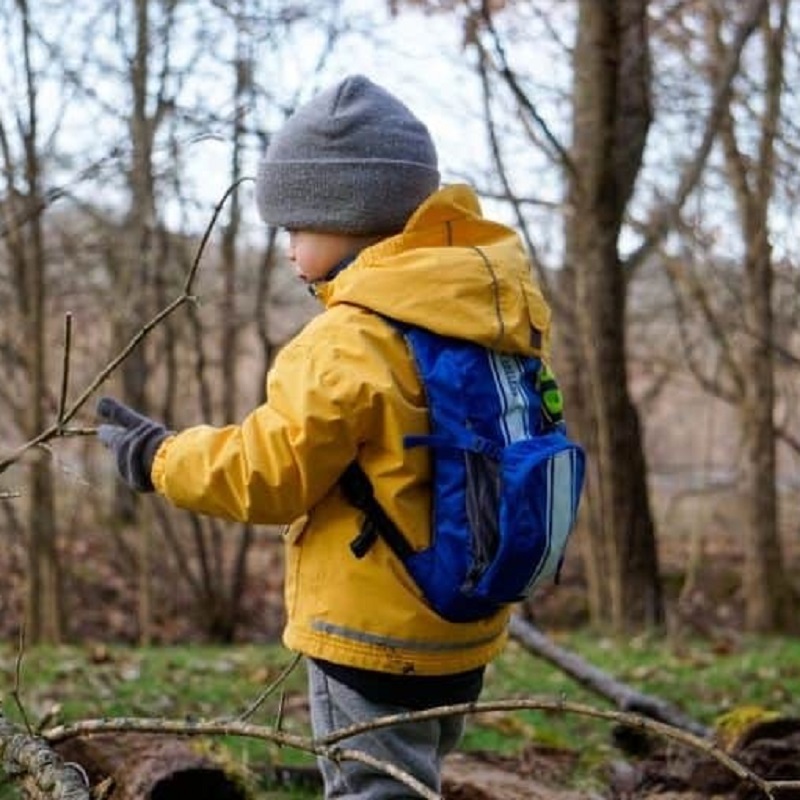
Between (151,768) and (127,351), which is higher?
(127,351)

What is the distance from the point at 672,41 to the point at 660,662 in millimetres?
7210

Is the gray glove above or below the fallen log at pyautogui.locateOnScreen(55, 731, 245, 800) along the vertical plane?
above

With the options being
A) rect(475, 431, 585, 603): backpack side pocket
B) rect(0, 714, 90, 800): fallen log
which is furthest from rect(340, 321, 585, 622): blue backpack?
rect(0, 714, 90, 800): fallen log

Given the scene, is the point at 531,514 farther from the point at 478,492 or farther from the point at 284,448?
the point at 284,448

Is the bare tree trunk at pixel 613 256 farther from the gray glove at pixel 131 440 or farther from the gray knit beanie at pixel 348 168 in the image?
the gray glove at pixel 131 440

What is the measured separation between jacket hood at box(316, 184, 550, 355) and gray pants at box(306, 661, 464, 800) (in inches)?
29.9

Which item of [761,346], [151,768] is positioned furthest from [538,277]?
[151,768]

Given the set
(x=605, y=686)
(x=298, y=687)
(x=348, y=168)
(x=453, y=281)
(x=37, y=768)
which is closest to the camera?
(x=37, y=768)

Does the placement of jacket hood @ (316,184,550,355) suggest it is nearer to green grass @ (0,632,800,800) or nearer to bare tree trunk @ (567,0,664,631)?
green grass @ (0,632,800,800)

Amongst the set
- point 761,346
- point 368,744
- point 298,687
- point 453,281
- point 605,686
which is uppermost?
point 761,346

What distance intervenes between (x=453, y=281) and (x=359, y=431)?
1.21 ft

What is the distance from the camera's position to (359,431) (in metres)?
2.98

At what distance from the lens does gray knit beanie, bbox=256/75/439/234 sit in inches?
130

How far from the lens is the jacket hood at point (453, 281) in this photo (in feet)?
10.0
